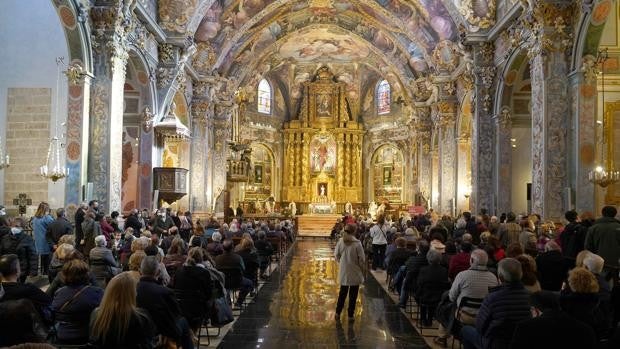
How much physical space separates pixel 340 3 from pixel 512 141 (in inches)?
492

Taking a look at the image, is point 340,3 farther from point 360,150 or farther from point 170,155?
point 360,150

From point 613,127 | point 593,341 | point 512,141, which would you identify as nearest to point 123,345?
point 593,341

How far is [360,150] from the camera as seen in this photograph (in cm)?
4278

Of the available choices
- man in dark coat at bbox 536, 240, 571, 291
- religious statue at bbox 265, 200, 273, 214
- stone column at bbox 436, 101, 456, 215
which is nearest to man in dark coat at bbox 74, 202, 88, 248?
man in dark coat at bbox 536, 240, 571, 291

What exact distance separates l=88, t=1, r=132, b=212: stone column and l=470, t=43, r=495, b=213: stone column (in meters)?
11.1

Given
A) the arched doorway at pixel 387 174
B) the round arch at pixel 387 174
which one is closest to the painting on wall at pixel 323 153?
the round arch at pixel 387 174

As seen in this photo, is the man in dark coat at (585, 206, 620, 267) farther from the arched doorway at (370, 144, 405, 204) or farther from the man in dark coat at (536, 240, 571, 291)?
the arched doorway at (370, 144, 405, 204)

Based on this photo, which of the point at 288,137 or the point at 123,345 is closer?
the point at 123,345

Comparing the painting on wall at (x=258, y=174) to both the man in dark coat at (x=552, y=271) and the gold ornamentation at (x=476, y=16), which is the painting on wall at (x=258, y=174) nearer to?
the gold ornamentation at (x=476, y=16)

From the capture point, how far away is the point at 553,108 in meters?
14.2

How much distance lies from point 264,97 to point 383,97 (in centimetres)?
793

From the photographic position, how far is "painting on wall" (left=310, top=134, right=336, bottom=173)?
42.8 metres

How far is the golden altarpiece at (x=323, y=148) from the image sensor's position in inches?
1662

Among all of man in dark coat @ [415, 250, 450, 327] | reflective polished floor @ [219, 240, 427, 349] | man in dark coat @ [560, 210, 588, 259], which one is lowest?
reflective polished floor @ [219, 240, 427, 349]
